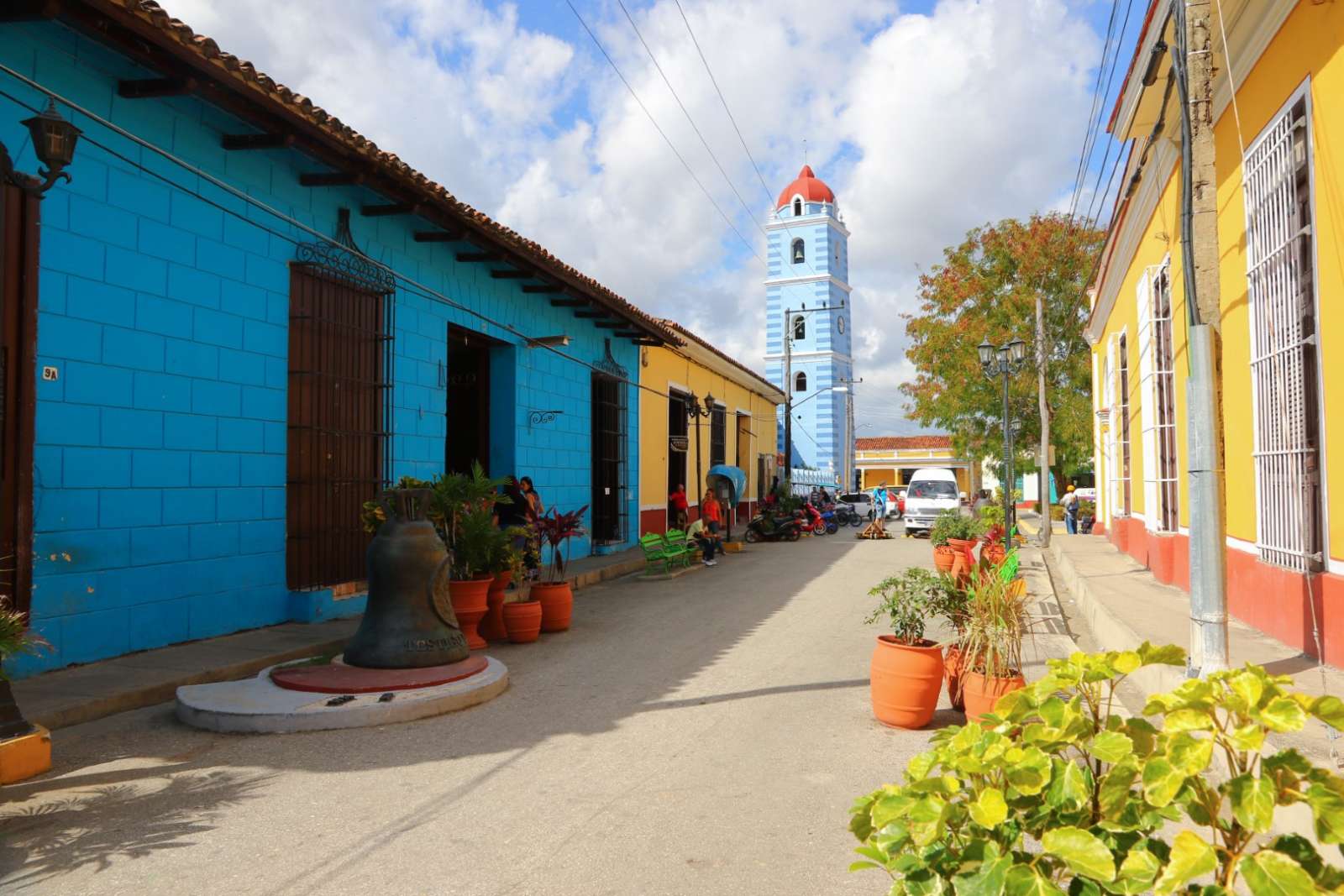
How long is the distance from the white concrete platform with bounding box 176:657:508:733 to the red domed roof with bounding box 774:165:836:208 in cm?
4196

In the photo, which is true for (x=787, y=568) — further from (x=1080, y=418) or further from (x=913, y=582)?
(x=1080, y=418)

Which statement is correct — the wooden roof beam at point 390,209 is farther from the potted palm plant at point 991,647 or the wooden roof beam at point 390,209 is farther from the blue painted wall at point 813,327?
the blue painted wall at point 813,327

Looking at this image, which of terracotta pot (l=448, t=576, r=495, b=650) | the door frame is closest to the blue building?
the door frame

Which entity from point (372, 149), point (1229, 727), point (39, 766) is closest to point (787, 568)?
point (372, 149)

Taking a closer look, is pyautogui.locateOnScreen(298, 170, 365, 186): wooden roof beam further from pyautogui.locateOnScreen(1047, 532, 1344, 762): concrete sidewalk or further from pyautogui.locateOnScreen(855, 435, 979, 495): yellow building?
pyautogui.locateOnScreen(855, 435, 979, 495): yellow building

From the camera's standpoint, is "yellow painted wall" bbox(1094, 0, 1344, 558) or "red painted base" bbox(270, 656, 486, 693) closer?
"yellow painted wall" bbox(1094, 0, 1344, 558)

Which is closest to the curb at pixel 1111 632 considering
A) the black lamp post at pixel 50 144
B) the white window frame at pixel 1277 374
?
the white window frame at pixel 1277 374

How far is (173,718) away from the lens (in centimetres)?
557

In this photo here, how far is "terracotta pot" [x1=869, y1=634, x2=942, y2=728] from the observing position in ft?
17.6

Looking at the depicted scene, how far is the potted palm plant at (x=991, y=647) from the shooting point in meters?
5.18

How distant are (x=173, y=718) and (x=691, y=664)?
3.74 m

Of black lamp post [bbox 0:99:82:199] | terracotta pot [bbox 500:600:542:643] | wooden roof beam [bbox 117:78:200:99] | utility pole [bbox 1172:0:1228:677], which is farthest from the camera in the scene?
terracotta pot [bbox 500:600:542:643]

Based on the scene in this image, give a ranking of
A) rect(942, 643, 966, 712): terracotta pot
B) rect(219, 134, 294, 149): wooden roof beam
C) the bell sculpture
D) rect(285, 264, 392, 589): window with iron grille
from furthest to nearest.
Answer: rect(285, 264, 392, 589): window with iron grille → rect(219, 134, 294, 149): wooden roof beam → the bell sculpture → rect(942, 643, 966, 712): terracotta pot

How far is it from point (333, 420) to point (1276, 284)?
8421 millimetres
